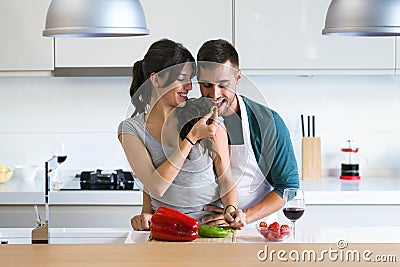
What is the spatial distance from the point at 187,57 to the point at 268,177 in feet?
1.86

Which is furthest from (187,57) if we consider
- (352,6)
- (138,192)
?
(138,192)

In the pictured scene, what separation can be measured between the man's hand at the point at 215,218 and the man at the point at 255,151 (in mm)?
182

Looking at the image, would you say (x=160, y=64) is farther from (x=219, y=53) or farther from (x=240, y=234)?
(x=240, y=234)

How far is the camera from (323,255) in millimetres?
750

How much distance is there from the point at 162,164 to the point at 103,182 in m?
1.17

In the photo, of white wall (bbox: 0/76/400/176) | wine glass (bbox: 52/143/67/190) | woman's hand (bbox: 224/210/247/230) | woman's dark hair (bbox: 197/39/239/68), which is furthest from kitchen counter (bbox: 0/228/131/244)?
white wall (bbox: 0/76/400/176)

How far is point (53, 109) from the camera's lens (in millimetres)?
4020

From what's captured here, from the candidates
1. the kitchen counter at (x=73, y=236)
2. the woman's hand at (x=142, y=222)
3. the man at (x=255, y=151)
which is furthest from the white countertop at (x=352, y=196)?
the kitchen counter at (x=73, y=236)

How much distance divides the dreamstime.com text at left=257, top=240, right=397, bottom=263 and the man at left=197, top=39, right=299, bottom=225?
181 cm

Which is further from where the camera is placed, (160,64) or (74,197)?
(74,197)

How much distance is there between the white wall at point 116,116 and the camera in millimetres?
4004

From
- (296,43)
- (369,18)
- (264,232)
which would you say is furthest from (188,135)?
(296,43)

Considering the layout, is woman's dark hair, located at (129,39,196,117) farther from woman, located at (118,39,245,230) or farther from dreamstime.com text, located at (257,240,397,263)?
dreamstime.com text, located at (257,240,397,263)

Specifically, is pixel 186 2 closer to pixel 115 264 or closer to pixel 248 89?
pixel 248 89
